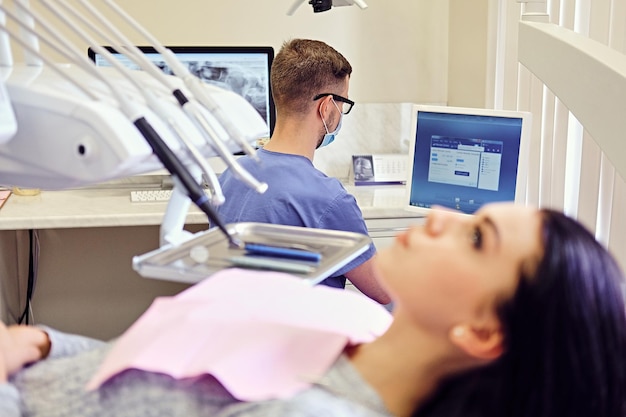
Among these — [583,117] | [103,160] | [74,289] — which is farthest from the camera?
[74,289]

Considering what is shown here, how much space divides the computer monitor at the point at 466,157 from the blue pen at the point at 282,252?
1.28 metres

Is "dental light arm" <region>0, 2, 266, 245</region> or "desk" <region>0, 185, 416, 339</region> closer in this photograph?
"dental light arm" <region>0, 2, 266, 245</region>

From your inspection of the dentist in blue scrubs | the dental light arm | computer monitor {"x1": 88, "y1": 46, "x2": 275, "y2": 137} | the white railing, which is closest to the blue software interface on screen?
the white railing

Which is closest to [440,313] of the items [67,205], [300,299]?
[300,299]

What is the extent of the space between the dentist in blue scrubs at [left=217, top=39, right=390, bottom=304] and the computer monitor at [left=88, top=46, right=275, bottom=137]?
67 centimetres

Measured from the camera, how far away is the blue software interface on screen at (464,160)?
1936 mm

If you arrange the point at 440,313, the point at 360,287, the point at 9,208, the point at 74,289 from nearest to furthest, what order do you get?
the point at 440,313
the point at 360,287
the point at 9,208
the point at 74,289

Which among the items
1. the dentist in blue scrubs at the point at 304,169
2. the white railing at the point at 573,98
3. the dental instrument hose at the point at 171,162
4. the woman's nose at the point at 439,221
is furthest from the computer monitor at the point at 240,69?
the dental instrument hose at the point at 171,162

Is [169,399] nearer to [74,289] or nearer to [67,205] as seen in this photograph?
[67,205]

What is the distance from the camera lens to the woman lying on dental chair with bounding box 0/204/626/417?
0.80 m

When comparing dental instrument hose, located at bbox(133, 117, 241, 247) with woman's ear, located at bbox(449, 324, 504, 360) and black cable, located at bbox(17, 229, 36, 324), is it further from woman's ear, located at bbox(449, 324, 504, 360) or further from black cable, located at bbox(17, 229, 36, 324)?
black cable, located at bbox(17, 229, 36, 324)

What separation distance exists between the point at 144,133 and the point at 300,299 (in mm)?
396

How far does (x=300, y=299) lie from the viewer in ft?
3.06

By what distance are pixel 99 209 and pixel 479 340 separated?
172 centimetres
